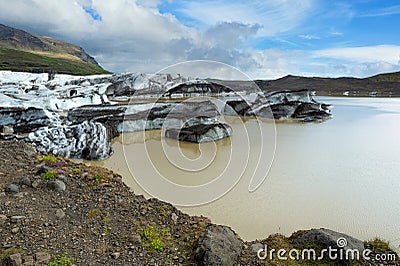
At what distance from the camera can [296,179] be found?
6188 millimetres

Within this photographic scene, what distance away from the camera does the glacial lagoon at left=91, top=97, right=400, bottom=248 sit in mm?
4368

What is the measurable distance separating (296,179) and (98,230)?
4.42 m

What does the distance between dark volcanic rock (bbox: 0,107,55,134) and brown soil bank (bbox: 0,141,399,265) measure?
6.83 metres

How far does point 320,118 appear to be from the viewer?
17.1m

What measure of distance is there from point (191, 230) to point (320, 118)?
15.7 meters

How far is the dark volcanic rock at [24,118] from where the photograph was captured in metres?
10.4

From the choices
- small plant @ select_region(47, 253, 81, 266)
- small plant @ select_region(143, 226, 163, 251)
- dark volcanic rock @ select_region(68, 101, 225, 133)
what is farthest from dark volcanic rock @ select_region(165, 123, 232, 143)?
small plant @ select_region(47, 253, 81, 266)

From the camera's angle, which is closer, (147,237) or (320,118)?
(147,237)

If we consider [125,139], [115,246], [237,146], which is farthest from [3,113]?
[115,246]

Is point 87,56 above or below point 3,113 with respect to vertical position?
above

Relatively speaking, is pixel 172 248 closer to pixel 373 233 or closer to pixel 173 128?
pixel 373 233

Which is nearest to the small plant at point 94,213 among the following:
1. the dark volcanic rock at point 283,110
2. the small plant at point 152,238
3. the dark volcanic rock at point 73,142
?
the small plant at point 152,238

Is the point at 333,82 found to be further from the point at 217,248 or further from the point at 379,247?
the point at 217,248

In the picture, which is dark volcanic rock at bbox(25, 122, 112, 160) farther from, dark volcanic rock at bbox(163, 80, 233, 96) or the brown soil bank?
dark volcanic rock at bbox(163, 80, 233, 96)
